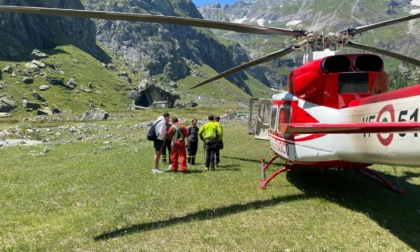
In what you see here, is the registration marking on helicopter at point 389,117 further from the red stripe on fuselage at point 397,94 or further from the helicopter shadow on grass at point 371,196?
the helicopter shadow on grass at point 371,196

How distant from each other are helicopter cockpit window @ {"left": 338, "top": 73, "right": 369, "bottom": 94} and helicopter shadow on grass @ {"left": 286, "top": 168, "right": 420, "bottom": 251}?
133 inches

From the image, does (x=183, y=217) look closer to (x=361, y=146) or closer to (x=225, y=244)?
(x=225, y=244)

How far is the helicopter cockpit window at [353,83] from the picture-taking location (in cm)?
947

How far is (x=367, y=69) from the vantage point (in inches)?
375

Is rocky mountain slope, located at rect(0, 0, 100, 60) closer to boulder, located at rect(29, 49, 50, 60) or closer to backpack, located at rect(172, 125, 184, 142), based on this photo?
boulder, located at rect(29, 49, 50, 60)

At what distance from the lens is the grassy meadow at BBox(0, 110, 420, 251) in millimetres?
7184

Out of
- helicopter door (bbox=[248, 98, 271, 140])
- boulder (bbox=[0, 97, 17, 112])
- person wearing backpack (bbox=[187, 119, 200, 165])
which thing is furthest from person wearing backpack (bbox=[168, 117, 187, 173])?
boulder (bbox=[0, 97, 17, 112])

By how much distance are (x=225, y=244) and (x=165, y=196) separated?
419cm

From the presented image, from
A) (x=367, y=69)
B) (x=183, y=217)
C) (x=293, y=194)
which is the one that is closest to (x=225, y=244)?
(x=183, y=217)

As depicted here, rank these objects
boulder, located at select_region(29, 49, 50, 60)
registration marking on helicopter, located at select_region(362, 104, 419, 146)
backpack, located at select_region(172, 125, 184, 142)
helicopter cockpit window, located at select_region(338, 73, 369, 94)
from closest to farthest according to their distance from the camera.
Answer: registration marking on helicopter, located at select_region(362, 104, 419, 146) < helicopter cockpit window, located at select_region(338, 73, 369, 94) < backpack, located at select_region(172, 125, 184, 142) < boulder, located at select_region(29, 49, 50, 60)

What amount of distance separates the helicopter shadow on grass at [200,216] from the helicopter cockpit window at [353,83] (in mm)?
3618

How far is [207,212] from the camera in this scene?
9.20 metres

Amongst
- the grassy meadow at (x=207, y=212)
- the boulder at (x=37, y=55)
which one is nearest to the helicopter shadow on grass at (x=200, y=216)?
the grassy meadow at (x=207, y=212)

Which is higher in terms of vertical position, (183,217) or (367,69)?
(367,69)
